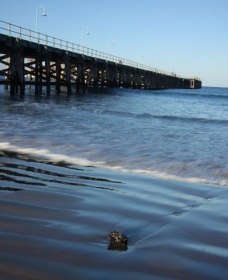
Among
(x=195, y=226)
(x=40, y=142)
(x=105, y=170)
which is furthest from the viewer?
(x=40, y=142)

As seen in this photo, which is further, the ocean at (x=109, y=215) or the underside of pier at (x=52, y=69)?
the underside of pier at (x=52, y=69)

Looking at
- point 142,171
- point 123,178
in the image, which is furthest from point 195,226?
point 142,171

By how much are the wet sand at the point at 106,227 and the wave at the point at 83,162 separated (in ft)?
0.91

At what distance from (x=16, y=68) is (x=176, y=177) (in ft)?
59.0

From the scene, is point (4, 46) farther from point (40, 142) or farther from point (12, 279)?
point (12, 279)

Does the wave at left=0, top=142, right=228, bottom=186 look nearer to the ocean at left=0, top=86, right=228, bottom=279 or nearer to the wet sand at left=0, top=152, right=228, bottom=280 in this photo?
the ocean at left=0, top=86, right=228, bottom=279

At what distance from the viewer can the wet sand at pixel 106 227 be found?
1.77 meters

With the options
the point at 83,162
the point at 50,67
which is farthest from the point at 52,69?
the point at 83,162

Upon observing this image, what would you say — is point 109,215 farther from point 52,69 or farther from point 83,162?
point 52,69

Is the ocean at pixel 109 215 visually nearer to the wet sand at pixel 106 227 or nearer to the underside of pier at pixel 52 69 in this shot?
the wet sand at pixel 106 227

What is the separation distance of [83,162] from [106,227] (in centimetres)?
247

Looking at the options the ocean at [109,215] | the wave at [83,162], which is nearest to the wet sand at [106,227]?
the ocean at [109,215]

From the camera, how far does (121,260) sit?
6.04 ft

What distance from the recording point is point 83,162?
15.7 feet
